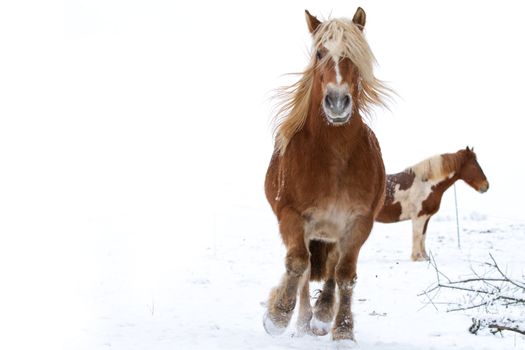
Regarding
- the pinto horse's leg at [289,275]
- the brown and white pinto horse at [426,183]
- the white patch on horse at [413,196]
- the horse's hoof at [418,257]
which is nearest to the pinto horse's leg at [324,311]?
the pinto horse's leg at [289,275]

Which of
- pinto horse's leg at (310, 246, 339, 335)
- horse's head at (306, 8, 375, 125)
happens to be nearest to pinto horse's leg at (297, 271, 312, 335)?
pinto horse's leg at (310, 246, 339, 335)

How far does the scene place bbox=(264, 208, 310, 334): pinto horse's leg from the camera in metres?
5.03

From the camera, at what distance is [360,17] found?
556 centimetres

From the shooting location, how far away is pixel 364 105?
19.1 ft

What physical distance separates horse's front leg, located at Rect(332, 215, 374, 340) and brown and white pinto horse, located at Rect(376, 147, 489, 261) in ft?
31.5

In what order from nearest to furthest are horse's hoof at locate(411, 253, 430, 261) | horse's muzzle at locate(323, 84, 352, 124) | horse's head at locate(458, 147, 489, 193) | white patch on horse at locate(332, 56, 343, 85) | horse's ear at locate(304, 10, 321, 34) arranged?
horse's muzzle at locate(323, 84, 352, 124) → white patch on horse at locate(332, 56, 343, 85) → horse's ear at locate(304, 10, 321, 34) → horse's hoof at locate(411, 253, 430, 261) → horse's head at locate(458, 147, 489, 193)

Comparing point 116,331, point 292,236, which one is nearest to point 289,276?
point 292,236

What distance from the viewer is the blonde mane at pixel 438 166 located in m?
14.8

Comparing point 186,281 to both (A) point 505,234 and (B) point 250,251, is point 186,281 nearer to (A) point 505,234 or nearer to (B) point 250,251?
(B) point 250,251

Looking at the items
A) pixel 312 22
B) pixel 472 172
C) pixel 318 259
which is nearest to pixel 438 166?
pixel 472 172

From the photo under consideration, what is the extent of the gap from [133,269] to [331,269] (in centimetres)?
603

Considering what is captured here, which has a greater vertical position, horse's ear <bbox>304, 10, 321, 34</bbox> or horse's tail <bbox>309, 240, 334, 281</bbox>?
horse's ear <bbox>304, 10, 321, 34</bbox>

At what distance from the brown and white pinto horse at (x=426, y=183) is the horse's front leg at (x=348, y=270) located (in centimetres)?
959

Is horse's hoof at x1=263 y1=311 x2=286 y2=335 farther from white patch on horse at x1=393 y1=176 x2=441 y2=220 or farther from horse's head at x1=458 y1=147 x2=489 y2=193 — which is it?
horse's head at x1=458 y1=147 x2=489 y2=193
